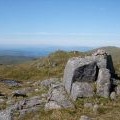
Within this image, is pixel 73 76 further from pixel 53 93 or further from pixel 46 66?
pixel 46 66

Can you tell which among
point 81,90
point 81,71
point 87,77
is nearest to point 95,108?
point 81,90

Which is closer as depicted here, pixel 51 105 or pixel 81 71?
pixel 51 105

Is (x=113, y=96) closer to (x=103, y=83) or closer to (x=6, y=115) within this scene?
(x=103, y=83)

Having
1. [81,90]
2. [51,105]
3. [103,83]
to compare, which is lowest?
[51,105]

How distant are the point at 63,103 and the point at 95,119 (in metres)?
5.30

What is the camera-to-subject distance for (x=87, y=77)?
102ft

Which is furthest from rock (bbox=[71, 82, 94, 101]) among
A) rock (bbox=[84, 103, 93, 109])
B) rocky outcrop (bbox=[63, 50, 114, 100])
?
rock (bbox=[84, 103, 93, 109])

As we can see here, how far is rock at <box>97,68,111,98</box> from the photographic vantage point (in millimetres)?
29047

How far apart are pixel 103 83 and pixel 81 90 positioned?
8.44ft

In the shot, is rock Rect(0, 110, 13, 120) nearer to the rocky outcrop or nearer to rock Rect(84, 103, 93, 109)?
the rocky outcrop

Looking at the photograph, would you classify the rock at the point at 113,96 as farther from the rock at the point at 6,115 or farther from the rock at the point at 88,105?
the rock at the point at 6,115

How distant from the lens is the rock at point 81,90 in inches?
1119

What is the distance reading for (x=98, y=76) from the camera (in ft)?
101

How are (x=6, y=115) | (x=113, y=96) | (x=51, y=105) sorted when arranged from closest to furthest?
1. (x=6, y=115)
2. (x=51, y=105)
3. (x=113, y=96)
